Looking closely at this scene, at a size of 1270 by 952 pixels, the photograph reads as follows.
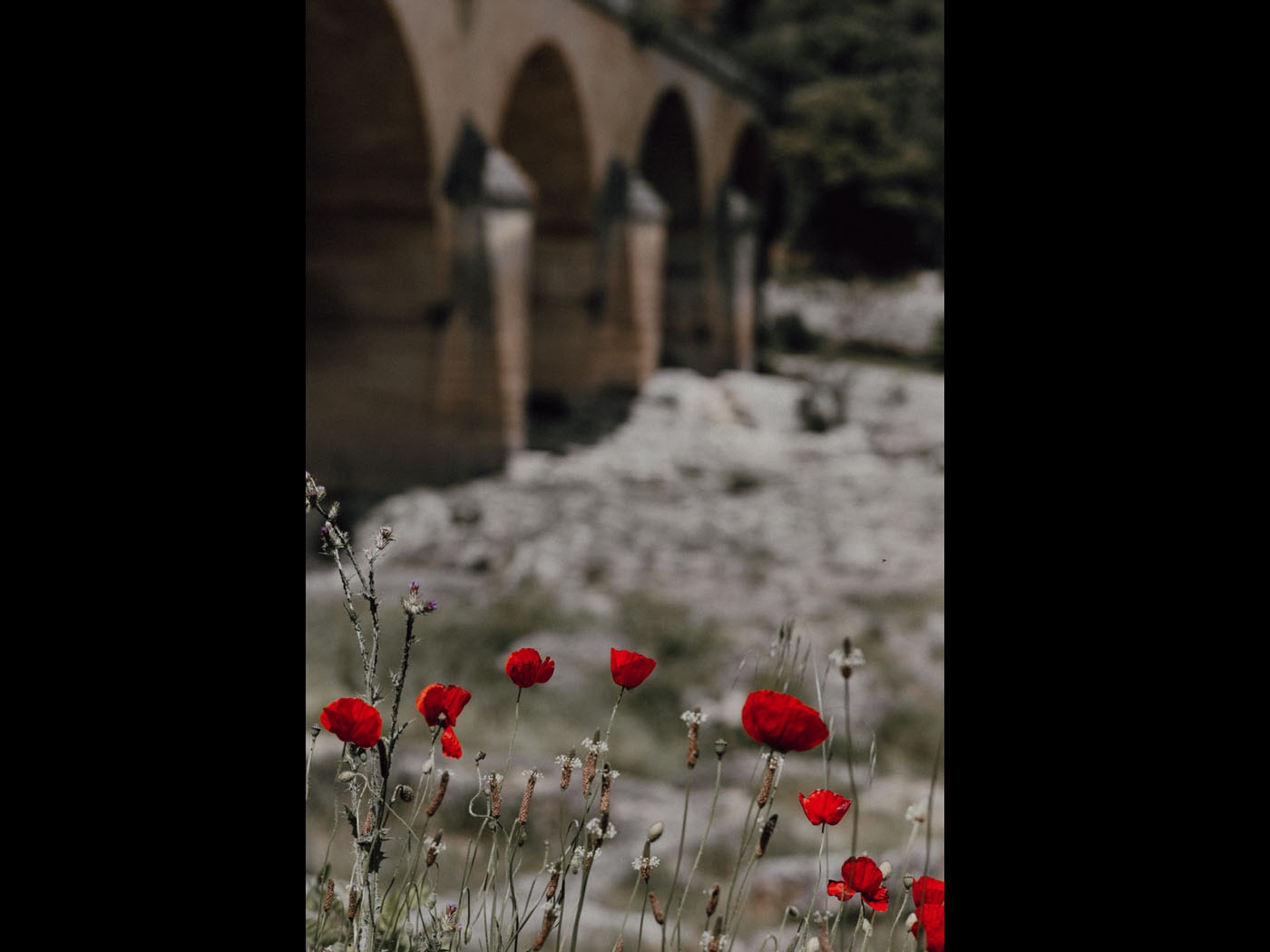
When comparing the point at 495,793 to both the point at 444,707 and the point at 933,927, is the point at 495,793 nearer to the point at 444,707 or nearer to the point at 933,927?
the point at 444,707

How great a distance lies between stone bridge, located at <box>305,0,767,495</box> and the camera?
9.62 meters

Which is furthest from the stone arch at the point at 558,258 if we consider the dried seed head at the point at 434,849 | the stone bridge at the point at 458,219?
the dried seed head at the point at 434,849

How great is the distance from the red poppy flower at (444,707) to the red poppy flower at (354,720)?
2.7 inches

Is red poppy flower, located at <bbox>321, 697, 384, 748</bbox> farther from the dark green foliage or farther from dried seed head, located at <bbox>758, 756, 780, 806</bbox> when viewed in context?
the dark green foliage

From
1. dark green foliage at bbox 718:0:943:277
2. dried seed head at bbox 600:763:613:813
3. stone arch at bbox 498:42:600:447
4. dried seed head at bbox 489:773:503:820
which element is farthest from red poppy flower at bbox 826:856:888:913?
dark green foliage at bbox 718:0:943:277

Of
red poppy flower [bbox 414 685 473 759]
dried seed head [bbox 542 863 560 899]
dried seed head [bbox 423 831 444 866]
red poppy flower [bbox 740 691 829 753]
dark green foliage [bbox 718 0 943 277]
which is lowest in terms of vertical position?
dried seed head [bbox 542 863 560 899]

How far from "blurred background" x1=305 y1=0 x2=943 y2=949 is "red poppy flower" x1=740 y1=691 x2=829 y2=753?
8 centimetres

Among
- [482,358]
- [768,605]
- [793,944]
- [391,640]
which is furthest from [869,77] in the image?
[793,944]

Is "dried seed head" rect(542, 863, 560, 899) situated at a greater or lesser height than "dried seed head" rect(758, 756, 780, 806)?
lesser

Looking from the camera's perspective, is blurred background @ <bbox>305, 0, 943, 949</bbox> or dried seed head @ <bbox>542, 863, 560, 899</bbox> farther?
blurred background @ <bbox>305, 0, 943, 949</bbox>

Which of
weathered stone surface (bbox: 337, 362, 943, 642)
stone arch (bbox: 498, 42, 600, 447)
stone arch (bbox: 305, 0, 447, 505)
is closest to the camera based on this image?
weathered stone surface (bbox: 337, 362, 943, 642)
